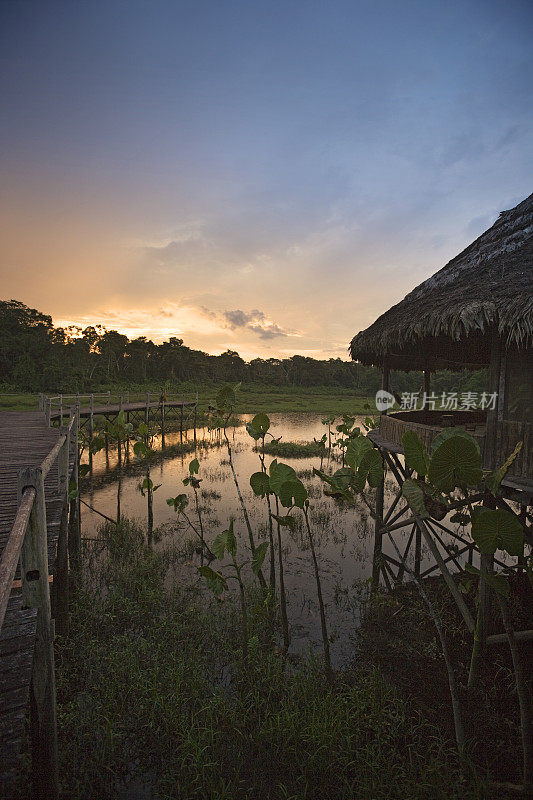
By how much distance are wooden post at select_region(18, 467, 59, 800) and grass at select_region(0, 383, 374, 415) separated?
2476 centimetres

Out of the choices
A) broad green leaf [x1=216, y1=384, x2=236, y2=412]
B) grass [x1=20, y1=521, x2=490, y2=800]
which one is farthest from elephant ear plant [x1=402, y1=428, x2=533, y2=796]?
broad green leaf [x1=216, y1=384, x2=236, y2=412]

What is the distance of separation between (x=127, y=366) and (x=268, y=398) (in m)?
21.5

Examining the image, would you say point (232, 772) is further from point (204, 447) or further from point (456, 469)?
point (204, 447)

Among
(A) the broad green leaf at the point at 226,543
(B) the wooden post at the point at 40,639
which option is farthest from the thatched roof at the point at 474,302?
(B) the wooden post at the point at 40,639

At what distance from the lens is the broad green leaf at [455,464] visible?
3.35m

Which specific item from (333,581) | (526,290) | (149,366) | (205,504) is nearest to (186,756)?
(333,581)

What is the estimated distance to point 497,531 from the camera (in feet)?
10.5

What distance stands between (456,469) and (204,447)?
1938cm

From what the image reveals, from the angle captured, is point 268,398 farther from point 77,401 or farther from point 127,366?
point 77,401

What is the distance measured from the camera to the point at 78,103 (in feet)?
37.0

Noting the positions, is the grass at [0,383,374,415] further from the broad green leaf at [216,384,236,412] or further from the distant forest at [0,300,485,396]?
the broad green leaf at [216,384,236,412]

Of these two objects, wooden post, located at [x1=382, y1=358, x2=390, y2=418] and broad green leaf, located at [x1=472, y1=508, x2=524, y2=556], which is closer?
broad green leaf, located at [x1=472, y1=508, x2=524, y2=556]

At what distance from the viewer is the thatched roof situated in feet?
19.2

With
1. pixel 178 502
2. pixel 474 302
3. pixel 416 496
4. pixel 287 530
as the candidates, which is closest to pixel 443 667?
pixel 416 496
